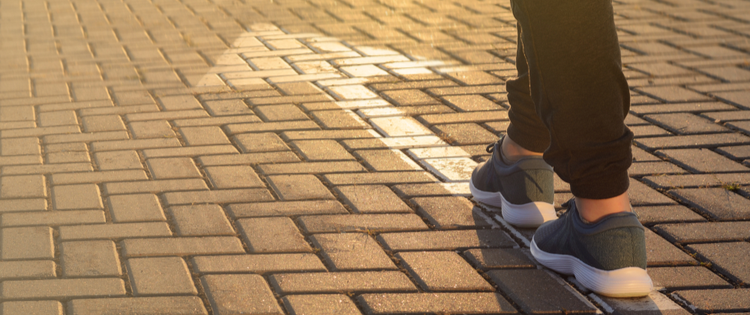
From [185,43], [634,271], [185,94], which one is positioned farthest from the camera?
[185,43]

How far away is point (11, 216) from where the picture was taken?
247 centimetres

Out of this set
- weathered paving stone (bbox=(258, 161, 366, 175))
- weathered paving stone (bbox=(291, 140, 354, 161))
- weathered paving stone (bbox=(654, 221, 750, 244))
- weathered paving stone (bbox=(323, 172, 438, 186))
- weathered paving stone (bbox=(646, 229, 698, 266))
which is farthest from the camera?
weathered paving stone (bbox=(291, 140, 354, 161))

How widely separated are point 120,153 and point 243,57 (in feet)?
5.36

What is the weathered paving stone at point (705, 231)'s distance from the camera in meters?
2.16

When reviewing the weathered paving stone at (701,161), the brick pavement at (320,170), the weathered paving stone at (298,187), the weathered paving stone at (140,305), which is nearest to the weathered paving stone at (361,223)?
the brick pavement at (320,170)

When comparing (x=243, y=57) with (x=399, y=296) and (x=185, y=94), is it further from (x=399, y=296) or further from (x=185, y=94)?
(x=399, y=296)

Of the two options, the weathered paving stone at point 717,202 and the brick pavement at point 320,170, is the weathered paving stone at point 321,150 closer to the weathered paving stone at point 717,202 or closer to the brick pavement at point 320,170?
the brick pavement at point 320,170

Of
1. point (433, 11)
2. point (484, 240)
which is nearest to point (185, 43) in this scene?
point (433, 11)

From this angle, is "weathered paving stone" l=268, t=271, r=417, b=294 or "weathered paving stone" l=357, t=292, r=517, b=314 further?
"weathered paving stone" l=268, t=271, r=417, b=294

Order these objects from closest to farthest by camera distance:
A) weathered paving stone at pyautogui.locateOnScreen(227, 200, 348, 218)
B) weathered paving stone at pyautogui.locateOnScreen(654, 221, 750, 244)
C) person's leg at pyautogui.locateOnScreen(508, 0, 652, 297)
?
1. person's leg at pyautogui.locateOnScreen(508, 0, 652, 297)
2. weathered paving stone at pyautogui.locateOnScreen(654, 221, 750, 244)
3. weathered paving stone at pyautogui.locateOnScreen(227, 200, 348, 218)

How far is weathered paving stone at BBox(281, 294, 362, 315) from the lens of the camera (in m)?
1.84

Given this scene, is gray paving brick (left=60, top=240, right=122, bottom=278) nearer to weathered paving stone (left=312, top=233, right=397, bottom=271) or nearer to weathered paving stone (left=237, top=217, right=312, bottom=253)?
weathered paving stone (left=237, top=217, right=312, bottom=253)

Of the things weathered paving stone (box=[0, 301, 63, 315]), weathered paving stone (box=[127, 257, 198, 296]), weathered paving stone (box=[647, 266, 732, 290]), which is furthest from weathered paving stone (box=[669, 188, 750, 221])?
weathered paving stone (box=[0, 301, 63, 315])

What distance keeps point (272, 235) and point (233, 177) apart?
55cm
